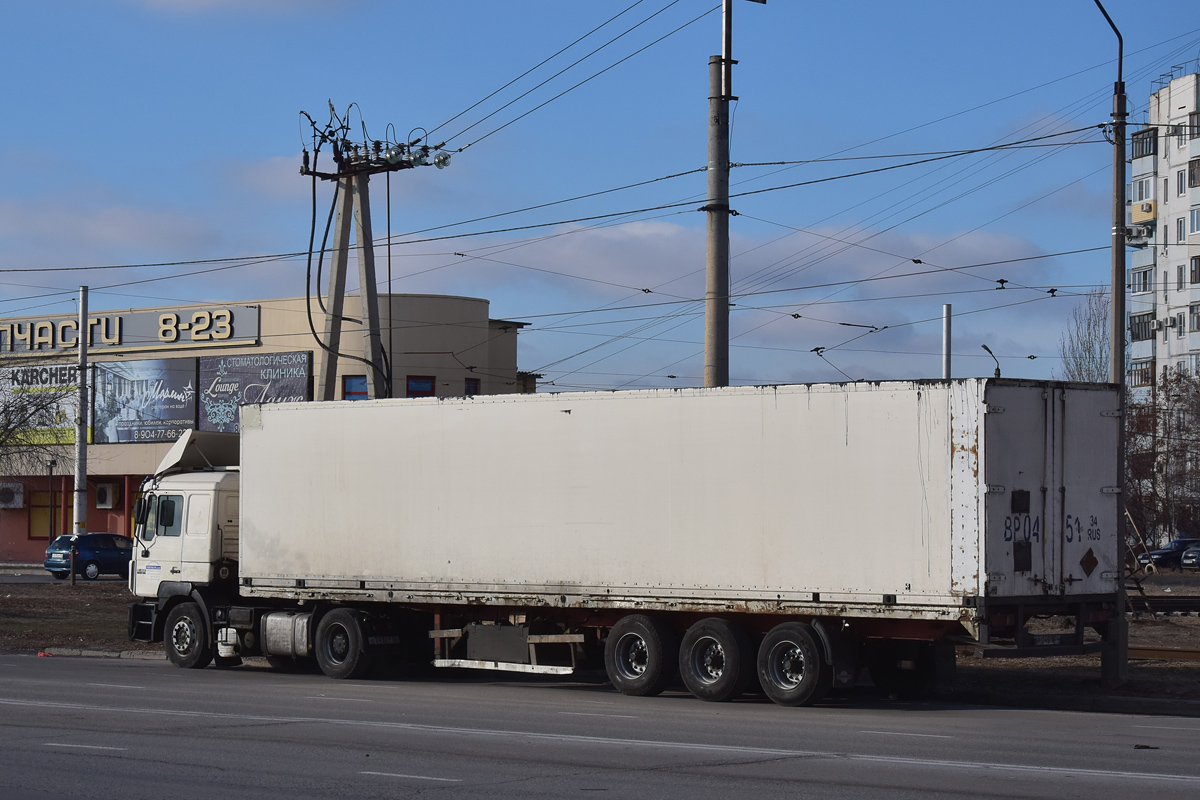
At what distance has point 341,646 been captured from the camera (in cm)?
1886

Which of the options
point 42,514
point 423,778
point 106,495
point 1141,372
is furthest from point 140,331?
point 1141,372

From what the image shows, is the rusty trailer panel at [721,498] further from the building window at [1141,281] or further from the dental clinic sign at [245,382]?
the building window at [1141,281]

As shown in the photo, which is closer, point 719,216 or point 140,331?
point 719,216

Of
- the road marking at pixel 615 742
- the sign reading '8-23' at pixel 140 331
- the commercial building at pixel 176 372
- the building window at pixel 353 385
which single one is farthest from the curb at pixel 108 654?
the sign reading '8-23' at pixel 140 331

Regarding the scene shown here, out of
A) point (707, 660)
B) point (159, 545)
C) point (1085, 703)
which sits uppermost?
point (159, 545)

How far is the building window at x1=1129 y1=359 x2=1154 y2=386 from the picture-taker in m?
76.2

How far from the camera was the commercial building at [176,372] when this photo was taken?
4831cm

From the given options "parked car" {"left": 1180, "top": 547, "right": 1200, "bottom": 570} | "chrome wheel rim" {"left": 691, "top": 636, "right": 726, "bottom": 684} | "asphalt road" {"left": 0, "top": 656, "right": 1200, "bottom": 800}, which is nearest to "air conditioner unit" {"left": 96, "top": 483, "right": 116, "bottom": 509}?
"asphalt road" {"left": 0, "top": 656, "right": 1200, "bottom": 800}

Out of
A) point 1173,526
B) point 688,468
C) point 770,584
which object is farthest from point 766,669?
point 1173,526

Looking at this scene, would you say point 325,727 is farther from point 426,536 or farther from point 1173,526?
point 1173,526

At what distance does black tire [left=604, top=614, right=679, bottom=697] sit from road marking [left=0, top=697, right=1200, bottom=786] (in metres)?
3.48

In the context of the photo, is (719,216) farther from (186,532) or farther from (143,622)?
(143,622)

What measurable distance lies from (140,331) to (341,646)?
38.4 metres

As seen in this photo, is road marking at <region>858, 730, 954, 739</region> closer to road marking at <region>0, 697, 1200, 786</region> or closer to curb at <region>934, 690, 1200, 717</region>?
road marking at <region>0, 697, 1200, 786</region>
